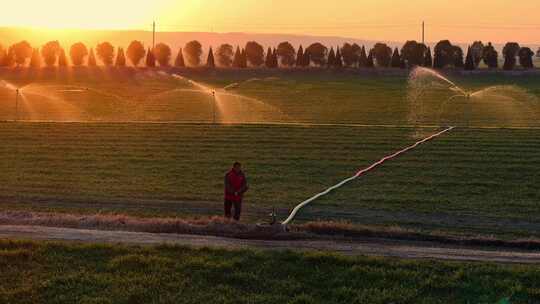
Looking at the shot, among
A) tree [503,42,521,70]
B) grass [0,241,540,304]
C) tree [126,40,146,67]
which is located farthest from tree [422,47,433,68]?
grass [0,241,540,304]

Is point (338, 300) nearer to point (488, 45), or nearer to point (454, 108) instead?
point (454, 108)

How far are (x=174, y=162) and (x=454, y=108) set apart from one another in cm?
3608

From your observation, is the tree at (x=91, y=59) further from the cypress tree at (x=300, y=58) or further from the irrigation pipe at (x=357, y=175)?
the irrigation pipe at (x=357, y=175)

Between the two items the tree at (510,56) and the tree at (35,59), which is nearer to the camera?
the tree at (510,56)

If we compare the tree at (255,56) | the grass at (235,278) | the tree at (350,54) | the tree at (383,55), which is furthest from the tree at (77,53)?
the grass at (235,278)

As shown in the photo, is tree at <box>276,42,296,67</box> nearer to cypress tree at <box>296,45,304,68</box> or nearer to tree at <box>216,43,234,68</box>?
cypress tree at <box>296,45,304,68</box>

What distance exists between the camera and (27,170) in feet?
91.1

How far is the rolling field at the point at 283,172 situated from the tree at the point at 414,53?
65021 millimetres

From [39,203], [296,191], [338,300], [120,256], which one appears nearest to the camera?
[338,300]

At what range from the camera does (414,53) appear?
3880 inches

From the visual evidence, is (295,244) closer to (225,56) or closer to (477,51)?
(225,56)

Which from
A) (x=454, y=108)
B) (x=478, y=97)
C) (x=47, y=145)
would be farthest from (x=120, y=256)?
(x=478, y=97)

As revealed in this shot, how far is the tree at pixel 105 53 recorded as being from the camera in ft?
360

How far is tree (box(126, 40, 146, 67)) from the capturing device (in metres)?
110
